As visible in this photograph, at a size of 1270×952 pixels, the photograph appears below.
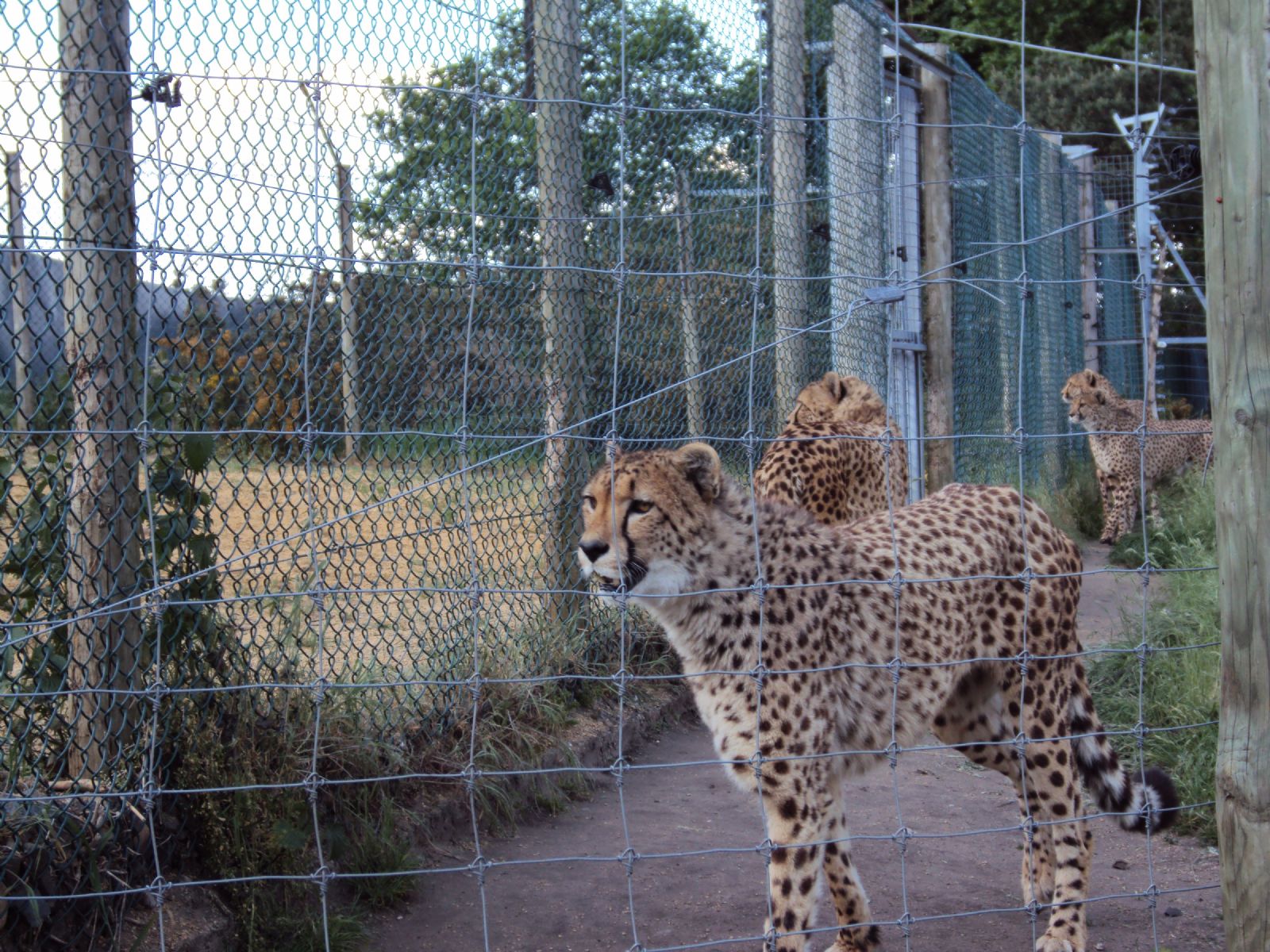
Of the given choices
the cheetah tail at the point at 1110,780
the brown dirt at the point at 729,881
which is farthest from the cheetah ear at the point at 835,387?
the cheetah tail at the point at 1110,780

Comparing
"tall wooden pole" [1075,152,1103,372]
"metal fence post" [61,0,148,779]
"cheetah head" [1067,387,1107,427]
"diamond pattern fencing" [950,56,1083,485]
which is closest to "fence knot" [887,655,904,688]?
"metal fence post" [61,0,148,779]

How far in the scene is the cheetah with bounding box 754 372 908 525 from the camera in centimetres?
462

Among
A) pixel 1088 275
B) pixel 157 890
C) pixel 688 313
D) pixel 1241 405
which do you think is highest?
pixel 1088 275

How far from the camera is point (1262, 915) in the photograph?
90.7 inches

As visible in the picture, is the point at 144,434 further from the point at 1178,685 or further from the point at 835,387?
the point at 1178,685

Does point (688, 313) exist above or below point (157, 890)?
above

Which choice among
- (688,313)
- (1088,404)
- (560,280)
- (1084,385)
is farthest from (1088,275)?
(560,280)

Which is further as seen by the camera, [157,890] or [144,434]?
[144,434]

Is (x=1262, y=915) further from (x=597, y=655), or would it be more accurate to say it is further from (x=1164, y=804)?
(x=597, y=655)

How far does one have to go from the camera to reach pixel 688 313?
4941 millimetres

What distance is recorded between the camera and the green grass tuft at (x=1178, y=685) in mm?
3824

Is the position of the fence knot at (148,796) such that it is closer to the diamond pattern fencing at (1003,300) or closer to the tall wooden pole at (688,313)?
the tall wooden pole at (688,313)

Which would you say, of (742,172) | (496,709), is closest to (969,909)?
(496,709)

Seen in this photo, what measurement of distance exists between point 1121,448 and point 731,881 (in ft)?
21.6
